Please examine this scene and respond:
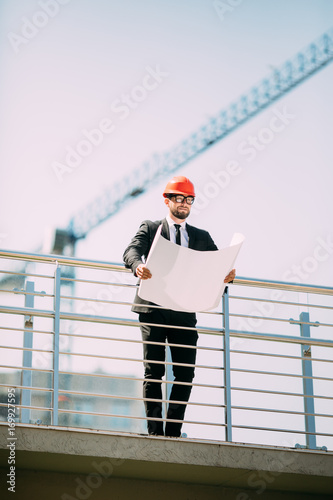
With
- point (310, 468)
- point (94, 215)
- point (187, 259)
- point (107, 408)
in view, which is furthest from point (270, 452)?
point (94, 215)

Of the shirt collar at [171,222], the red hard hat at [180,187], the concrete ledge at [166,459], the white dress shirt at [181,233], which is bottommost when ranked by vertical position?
the concrete ledge at [166,459]

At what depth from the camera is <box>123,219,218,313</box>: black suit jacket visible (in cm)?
529

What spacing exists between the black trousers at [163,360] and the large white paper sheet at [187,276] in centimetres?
28

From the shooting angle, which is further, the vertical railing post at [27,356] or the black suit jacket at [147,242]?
the vertical railing post at [27,356]

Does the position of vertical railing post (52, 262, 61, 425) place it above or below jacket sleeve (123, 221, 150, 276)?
below

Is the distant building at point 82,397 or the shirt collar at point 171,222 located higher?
the shirt collar at point 171,222

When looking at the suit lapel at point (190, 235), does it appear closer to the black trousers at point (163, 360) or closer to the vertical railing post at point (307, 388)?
the black trousers at point (163, 360)

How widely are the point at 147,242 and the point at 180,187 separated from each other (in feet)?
1.38

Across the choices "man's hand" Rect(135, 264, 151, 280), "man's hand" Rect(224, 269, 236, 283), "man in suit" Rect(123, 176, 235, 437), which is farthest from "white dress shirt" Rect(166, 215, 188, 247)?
"man's hand" Rect(135, 264, 151, 280)

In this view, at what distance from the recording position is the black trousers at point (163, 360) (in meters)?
5.16

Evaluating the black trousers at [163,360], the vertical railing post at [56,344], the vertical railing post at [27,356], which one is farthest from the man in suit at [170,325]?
the vertical railing post at [27,356]

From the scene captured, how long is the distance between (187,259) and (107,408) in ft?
23.8

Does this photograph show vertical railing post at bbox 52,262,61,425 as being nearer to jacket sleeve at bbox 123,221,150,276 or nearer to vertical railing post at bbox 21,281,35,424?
vertical railing post at bbox 21,281,35,424

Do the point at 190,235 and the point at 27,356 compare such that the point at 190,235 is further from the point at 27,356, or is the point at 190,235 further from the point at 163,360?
the point at 27,356
